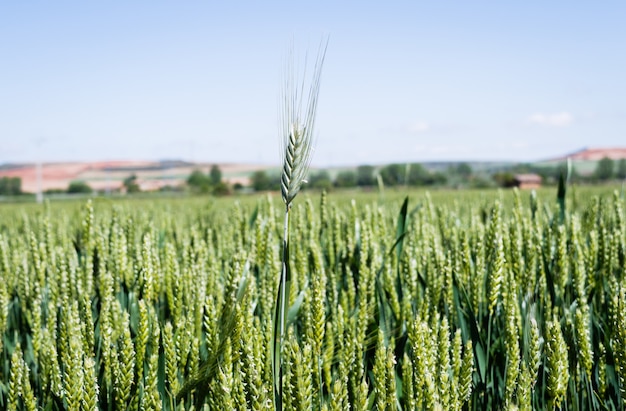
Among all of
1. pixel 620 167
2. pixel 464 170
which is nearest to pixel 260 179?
pixel 464 170

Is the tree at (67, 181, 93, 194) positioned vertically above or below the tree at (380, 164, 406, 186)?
below

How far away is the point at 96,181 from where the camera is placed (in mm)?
39812

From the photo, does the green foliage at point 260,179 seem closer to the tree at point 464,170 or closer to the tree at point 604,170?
the tree at point 464,170

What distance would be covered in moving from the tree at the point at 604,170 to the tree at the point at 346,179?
11881mm

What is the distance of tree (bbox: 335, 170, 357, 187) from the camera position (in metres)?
30.0

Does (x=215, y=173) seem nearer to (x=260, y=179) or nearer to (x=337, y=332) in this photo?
(x=260, y=179)

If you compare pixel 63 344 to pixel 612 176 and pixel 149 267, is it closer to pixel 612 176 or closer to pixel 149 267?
pixel 149 267

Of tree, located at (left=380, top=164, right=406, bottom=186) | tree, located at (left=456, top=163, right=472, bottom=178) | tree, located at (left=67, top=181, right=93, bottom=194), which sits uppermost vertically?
tree, located at (left=456, top=163, right=472, bottom=178)

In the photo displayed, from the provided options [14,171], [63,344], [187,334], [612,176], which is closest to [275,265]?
[187,334]

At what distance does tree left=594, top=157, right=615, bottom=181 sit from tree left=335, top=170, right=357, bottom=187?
39.0 ft

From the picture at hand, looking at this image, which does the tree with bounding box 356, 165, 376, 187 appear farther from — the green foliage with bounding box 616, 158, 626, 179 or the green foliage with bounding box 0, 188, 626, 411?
the green foliage with bounding box 0, 188, 626, 411

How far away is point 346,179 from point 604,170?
42.9 ft

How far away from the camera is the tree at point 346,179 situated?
30013 millimetres

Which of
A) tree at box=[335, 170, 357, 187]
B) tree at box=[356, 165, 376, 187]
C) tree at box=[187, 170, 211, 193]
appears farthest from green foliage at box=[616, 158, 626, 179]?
tree at box=[187, 170, 211, 193]
